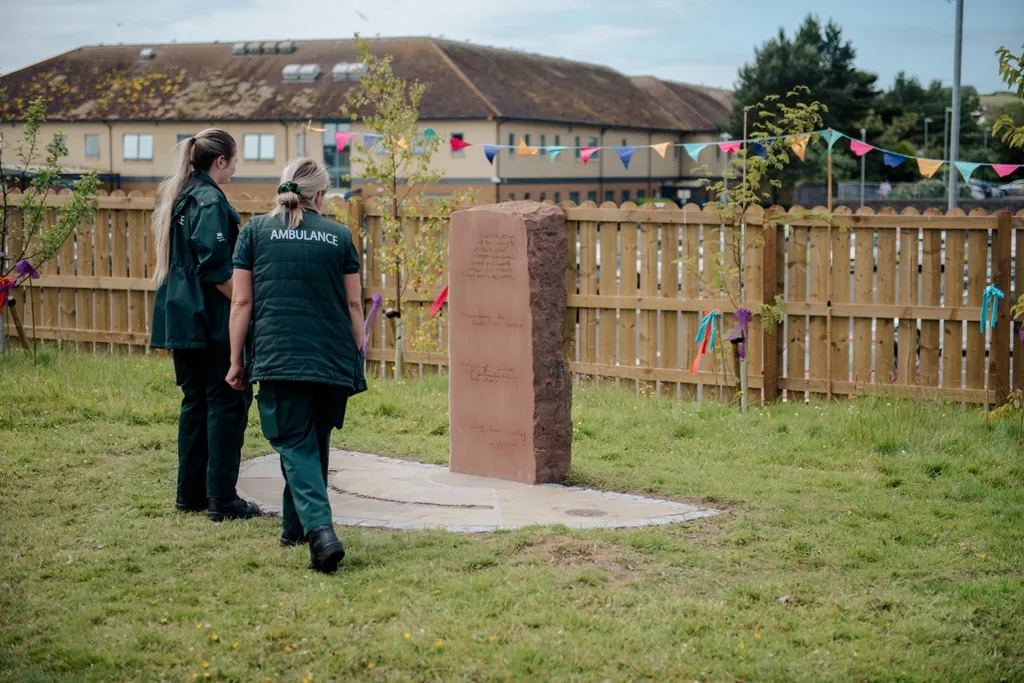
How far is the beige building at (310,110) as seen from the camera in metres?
53.6

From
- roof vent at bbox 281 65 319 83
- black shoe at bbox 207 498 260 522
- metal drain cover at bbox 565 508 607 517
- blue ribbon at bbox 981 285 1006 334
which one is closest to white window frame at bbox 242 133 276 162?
roof vent at bbox 281 65 319 83

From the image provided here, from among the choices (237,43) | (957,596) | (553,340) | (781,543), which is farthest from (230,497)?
(237,43)

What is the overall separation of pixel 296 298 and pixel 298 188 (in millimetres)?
547

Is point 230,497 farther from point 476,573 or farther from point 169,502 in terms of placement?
point 476,573

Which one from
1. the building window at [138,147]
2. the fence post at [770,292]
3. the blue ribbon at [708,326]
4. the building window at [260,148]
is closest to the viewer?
the blue ribbon at [708,326]

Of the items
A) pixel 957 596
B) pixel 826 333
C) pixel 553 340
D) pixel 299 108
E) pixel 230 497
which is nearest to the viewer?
pixel 957 596

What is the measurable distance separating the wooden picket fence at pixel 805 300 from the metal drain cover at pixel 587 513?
4.04m

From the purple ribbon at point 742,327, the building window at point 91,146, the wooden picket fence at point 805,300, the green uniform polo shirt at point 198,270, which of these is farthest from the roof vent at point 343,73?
the green uniform polo shirt at point 198,270

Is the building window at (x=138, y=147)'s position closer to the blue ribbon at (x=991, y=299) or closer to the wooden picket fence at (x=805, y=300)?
the wooden picket fence at (x=805, y=300)

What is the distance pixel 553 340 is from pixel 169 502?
8.31 feet

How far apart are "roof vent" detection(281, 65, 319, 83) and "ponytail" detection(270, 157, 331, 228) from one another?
53.5m

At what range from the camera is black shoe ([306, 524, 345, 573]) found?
556 cm

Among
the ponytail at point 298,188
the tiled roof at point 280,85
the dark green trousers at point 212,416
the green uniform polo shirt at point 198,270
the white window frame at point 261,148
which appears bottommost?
the dark green trousers at point 212,416

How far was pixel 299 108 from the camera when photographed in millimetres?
55094
